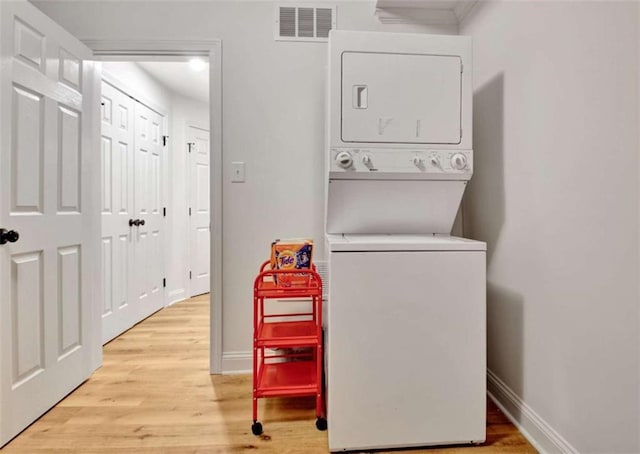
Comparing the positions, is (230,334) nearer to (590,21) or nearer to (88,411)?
(88,411)

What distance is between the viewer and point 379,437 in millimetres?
1285

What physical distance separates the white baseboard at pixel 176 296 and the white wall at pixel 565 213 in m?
3.07

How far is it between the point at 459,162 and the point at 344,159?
529 mm

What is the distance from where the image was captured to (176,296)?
3582 mm

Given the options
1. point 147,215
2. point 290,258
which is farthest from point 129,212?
point 290,258

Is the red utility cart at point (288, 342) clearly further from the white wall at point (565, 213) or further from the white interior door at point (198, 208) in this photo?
the white interior door at point (198, 208)

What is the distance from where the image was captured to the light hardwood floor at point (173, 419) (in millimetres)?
1340

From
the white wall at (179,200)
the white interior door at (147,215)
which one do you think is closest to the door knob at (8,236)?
the white interior door at (147,215)

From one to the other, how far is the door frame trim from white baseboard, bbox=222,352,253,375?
33 mm

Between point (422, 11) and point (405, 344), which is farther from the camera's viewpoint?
point (422, 11)

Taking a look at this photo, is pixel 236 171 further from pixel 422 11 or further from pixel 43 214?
pixel 422 11

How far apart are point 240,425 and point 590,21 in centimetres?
204

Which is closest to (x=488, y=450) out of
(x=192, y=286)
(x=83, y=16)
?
(x=83, y=16)

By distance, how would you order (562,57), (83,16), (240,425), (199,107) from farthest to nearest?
(199,107)
(83,16)
(240,425)
(562,57)
